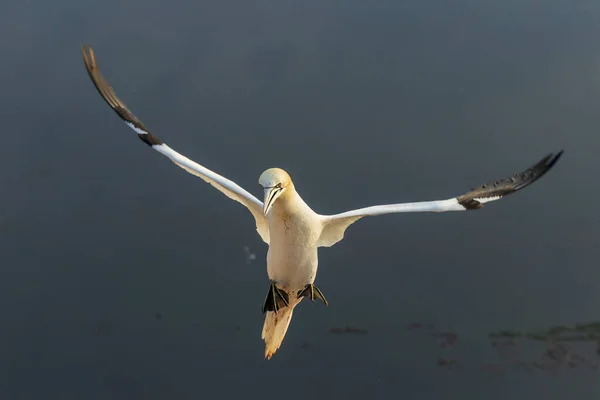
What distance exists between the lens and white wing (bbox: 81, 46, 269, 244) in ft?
17.5

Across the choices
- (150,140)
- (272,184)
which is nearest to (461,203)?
(272,184)

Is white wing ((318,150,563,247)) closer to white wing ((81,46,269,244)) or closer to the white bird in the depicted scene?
the white bird

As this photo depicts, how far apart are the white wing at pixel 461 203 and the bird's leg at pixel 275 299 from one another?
443 millimetres

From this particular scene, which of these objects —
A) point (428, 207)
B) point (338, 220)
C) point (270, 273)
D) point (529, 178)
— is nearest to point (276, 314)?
point (270, 273)

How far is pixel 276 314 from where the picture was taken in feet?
19.1

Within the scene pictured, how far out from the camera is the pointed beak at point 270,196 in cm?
444

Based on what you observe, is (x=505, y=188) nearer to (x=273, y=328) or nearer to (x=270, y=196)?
(x=270, y=196)

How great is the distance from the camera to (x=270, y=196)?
4473 millimetres

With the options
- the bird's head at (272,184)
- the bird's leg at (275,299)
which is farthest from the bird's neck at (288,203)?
the bird's leg at (275,299)

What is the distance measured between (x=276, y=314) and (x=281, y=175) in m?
1.61

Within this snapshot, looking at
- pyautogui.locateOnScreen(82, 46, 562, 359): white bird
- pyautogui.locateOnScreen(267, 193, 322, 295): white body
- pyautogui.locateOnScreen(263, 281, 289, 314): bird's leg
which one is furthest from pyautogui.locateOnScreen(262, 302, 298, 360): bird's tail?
pyautogui.locateOnScreen(267, 193, 322, 295): white body

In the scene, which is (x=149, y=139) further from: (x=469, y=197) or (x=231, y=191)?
(x=469, y=197)

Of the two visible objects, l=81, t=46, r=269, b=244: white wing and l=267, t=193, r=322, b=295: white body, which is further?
l=81, t=46, r=269, b=244: white wing

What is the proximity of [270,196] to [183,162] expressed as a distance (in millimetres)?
1193
